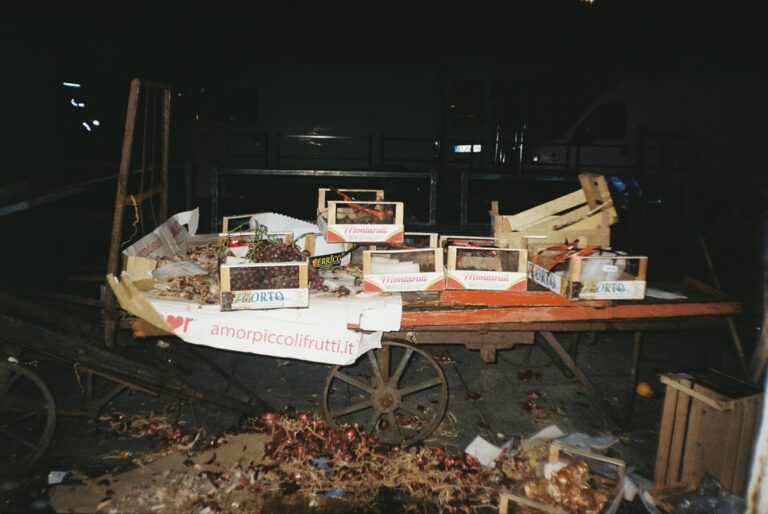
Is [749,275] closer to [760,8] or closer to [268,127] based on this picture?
[760,8]

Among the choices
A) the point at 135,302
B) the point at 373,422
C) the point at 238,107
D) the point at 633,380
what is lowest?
the point at 373,422

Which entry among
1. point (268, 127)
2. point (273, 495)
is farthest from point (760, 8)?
point (273, 495)

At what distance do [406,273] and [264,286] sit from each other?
1100mm

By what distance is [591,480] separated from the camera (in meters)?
3.64

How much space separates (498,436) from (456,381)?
111 centimetres

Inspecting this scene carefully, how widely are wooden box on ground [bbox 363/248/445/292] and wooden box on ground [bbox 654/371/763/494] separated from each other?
5.94 feet

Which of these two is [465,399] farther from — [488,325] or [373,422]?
[488,325]

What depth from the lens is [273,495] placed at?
138 inches

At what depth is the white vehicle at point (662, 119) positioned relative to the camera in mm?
12578

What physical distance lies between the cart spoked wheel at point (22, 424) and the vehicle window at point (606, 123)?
41.0 feet

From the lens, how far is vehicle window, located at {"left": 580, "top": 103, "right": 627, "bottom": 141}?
41.4 feet

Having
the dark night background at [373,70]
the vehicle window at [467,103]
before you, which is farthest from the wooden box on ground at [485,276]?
the vehicle window at [467,103]

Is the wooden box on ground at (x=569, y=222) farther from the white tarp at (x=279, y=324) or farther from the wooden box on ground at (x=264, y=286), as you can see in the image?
the wooden box on ground at (x=264, y=286)

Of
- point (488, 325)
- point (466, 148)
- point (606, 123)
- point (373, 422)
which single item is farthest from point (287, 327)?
point (606, 123)
